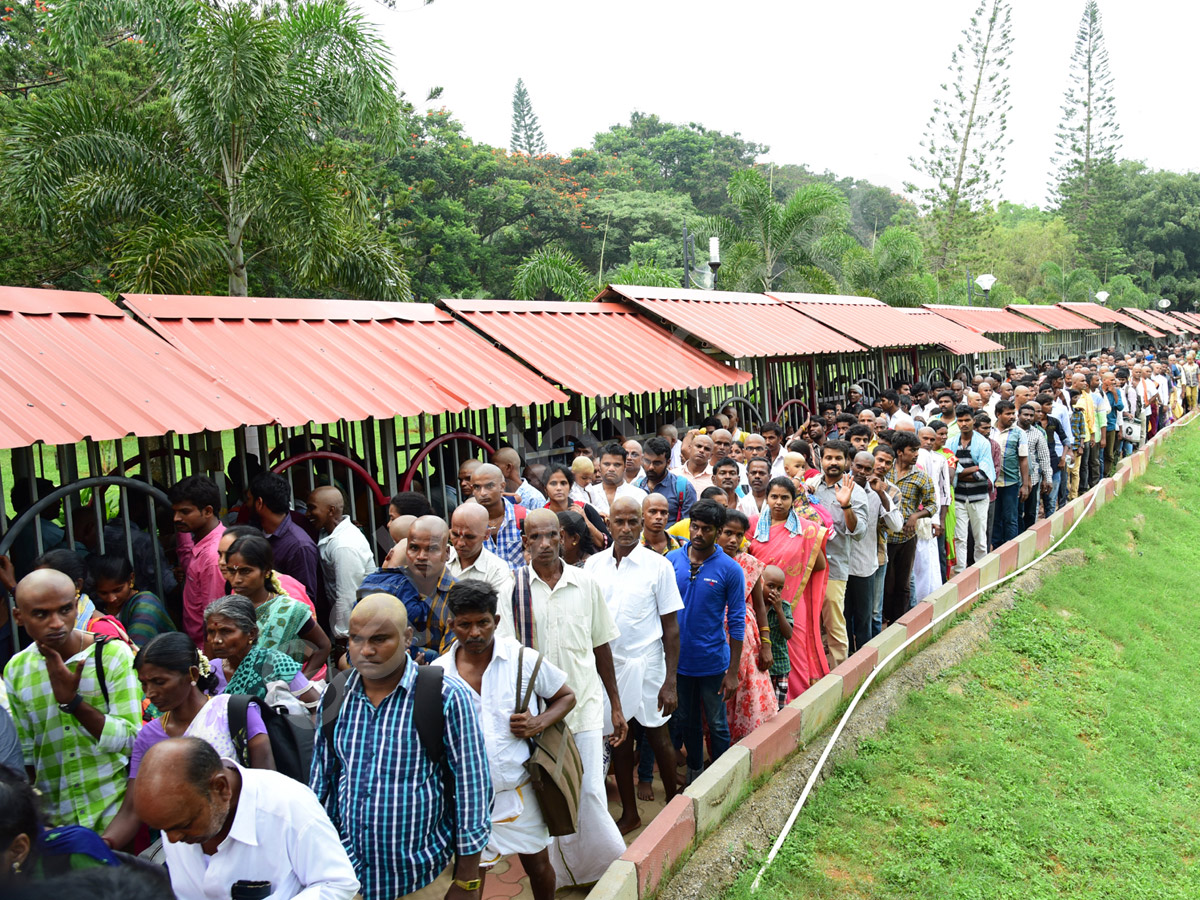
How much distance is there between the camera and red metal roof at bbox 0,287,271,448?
4625 millimetres

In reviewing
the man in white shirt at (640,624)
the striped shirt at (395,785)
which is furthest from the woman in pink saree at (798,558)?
the striped shirt at (395,785)

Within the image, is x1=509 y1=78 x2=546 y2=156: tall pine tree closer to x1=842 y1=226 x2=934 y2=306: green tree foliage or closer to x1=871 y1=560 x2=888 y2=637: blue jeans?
x1=842 y1=226 x2=934 y2=306: green tree foliage

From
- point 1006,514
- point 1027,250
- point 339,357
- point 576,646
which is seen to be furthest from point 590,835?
point 1027,250

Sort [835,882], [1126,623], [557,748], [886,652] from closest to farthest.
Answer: [557,748], [835,882], [886,652], [1126,623]

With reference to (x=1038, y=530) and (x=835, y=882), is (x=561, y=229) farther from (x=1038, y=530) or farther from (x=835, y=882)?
(x=835, y=882)

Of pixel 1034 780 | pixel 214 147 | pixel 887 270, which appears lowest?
pixel 1034 780

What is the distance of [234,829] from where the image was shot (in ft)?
7.82

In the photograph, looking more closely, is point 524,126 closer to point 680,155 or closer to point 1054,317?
point 680,155

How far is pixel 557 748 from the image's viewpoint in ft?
11.5

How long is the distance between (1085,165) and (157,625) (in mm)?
61102

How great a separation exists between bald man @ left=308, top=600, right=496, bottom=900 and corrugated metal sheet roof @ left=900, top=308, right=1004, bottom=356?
1639cm

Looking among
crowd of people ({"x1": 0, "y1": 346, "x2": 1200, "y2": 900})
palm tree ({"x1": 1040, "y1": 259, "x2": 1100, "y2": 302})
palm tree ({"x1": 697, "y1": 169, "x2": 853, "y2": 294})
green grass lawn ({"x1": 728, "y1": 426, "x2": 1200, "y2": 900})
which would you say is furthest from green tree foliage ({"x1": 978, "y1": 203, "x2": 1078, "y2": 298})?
crowd of people ({"x1": 0, "y1": 346, "x2": 1200, "y2": 900})

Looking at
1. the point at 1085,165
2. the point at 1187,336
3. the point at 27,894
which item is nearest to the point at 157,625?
the point at 27,894

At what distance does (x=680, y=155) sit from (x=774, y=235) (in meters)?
36.0
